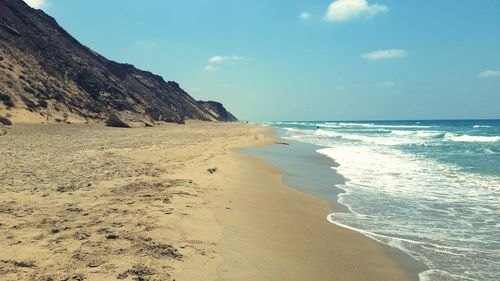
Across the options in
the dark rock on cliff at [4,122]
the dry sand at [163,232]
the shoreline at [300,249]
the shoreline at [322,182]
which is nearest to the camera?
the dry sand at [163,232]

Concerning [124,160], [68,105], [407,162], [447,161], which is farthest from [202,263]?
[68,105]

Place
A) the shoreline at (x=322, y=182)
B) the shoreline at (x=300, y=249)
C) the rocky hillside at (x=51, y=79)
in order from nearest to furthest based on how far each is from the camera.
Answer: the shoreline at (x=300, y=249) → the shoreline at (x=322, y=182) → the rocky hillside at (x=51, y=79)

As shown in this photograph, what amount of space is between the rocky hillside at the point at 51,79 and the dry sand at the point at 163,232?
23185 mm

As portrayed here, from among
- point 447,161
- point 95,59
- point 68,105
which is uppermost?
point 95,59

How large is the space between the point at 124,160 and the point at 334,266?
31.6ft

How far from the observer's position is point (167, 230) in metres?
5.67

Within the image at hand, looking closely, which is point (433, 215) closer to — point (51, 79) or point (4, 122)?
point (4, 122)

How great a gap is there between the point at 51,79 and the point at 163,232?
38186 millimetres

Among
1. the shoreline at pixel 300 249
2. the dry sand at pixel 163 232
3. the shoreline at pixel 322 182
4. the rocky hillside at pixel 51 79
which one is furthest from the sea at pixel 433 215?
the rocky hillside at pixel 51 79

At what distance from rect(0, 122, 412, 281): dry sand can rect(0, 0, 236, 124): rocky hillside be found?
76.1 ft

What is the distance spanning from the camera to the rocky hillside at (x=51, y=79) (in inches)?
1234

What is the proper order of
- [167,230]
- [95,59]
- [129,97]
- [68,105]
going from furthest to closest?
1. [95,59]
2. [129,97]
3. [68,105]
4. [167,230]

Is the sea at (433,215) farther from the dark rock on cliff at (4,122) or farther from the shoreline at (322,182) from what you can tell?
the dark rock on cliff at (4,122)

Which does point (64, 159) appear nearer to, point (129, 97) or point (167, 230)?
point (167, 230)
